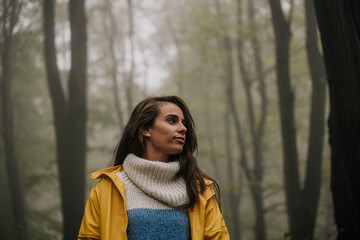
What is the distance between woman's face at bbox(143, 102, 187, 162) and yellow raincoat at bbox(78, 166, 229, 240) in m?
→ 0.40

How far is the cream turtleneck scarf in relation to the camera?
235 centimetres

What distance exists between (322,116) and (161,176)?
5.12 m

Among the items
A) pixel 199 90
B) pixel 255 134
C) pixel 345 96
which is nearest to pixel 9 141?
pixel 255 134

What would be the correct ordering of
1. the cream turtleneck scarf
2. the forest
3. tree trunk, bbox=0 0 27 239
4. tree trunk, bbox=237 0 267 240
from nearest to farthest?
the cream turtleneck scarf < the forest < tree trunk, bbox=0 0 27 239 < tree trunk, bbox=237 0 267 240

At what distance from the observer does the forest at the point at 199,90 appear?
3.38 meters

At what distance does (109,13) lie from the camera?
14102mm

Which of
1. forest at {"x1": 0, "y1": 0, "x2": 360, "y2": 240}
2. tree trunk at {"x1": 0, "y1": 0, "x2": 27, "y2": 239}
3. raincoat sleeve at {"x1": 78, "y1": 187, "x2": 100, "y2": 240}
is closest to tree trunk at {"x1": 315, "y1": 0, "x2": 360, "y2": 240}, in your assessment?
forest at {"x1": 0, "y1": 0, "x2": 360, "y2": 240}

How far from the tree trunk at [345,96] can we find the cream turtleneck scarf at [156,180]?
71.8 inches

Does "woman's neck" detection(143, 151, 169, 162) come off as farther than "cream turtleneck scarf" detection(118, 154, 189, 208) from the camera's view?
Yes

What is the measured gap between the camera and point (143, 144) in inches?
108

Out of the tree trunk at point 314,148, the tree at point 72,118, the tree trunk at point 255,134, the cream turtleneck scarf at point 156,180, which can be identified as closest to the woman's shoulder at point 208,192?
the cream turtleneck scarf at point 156,180

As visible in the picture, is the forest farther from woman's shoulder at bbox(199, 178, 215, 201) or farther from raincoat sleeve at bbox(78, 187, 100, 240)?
raincoat sleeve at bbox(78, 187, 100, 240)

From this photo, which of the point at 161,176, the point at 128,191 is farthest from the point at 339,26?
the point at 128,191

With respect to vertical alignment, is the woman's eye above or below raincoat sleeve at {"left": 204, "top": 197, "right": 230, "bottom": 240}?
above
